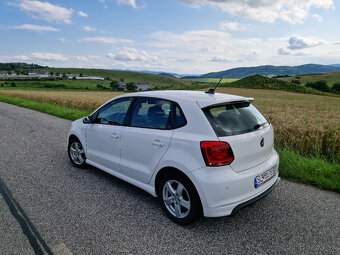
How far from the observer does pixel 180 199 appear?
10.3 ft

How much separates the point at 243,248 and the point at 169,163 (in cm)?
127

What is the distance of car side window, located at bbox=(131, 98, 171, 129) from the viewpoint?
3.37 meters

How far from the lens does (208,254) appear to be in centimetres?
265

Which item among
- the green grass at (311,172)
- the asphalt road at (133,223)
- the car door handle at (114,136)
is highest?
the car door handle at (114,136)

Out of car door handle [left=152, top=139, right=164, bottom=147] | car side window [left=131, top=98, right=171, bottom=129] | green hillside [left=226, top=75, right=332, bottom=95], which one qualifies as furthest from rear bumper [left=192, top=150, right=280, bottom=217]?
green hillside [left=226, top=75, right=332, bottom=95]

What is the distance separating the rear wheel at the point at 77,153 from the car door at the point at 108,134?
402 mm

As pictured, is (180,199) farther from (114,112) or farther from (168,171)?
(114,112)

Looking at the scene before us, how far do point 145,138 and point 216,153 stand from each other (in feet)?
3.65

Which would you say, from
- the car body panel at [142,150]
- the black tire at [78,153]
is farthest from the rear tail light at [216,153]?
the black tire at [78,153]

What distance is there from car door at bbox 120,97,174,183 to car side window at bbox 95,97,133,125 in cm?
27

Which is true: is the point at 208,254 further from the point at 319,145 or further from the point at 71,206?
the point at 319,145

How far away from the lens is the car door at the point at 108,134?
4047 millimetres

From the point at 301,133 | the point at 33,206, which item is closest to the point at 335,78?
the point at 301,133

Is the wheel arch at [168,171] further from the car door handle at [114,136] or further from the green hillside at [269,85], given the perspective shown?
the green hillside at [269,85]
